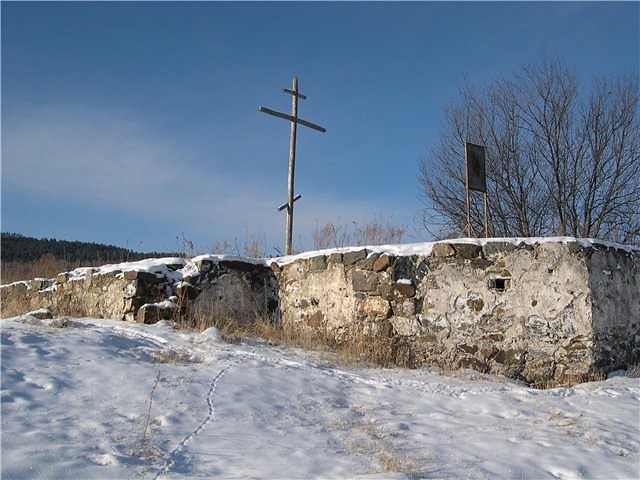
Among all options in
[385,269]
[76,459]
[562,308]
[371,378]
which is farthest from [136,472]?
[562,308]

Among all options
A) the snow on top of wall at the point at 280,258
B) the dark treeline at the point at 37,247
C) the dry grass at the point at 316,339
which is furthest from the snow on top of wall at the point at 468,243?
the dark treeline at the point at 37,247

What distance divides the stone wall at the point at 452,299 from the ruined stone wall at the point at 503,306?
0.01 metres

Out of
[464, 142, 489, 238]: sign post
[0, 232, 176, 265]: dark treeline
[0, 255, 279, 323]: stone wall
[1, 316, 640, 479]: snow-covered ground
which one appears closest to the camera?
[1, 316, 640, 479]: snow-covered ground

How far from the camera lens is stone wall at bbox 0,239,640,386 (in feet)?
18.4

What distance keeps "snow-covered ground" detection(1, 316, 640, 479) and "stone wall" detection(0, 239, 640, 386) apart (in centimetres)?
55

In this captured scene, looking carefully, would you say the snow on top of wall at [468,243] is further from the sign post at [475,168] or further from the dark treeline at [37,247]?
the dark treeline at [37,247]

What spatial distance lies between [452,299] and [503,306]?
0.52m

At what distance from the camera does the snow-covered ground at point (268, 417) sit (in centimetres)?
274

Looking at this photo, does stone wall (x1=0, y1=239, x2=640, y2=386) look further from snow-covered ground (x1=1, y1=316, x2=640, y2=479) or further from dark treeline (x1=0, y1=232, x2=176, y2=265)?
dark treeline (x1=0, y1=232, x2=176, y2=265)

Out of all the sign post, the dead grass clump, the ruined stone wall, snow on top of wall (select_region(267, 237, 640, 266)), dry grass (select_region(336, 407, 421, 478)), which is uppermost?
the sign post

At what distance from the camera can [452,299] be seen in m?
5.96

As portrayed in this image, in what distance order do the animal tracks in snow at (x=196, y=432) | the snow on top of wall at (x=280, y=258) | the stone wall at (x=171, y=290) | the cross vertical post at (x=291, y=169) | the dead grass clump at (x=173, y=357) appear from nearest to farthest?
the animal tracks in snow at (x=196, y=432) < the dead grass clump at (x=173, y=357) < the snow on top of wall at (x=280, y=258) < the stone wall at (x=171, y=290) < the cross vertical post at (x=291, y=169)

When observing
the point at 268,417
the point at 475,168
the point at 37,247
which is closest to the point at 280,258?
the point at 475,168

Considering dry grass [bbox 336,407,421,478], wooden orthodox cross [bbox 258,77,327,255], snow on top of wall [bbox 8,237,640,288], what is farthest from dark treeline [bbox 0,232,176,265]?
dry grass [bbox 336,407,421,478]
